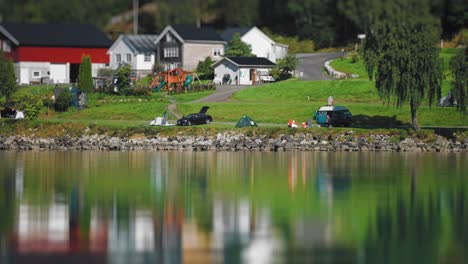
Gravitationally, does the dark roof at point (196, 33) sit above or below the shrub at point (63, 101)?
above

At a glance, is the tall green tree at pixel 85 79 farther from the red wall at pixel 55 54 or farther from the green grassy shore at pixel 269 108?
the red wall at pixel 55 54

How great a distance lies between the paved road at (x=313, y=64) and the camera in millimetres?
97644

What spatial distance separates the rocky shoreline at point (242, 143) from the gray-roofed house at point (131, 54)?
41930 mm

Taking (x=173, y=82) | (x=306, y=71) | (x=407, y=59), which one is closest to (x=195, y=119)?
(x=407, y=59)

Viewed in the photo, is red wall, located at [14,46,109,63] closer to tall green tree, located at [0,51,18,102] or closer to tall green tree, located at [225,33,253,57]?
tall green tree, located at [225,33,253,57]

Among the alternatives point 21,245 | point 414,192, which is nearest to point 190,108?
point 414,192

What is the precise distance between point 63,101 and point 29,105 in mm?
6384

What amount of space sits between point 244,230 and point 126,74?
60513 mm

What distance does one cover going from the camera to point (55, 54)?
115 meters

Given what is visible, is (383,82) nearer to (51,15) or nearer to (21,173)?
(21,173)

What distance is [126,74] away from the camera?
9425 centimetres

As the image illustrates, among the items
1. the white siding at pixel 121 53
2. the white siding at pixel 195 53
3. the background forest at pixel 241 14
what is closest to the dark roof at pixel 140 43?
the white siding at pixel 121 53

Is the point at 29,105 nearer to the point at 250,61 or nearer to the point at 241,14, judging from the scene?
the point at 250,61

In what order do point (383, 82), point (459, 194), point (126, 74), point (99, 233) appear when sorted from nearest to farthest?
point (99, 233), point (459, 194), point (383, 82), point (126, 74)
